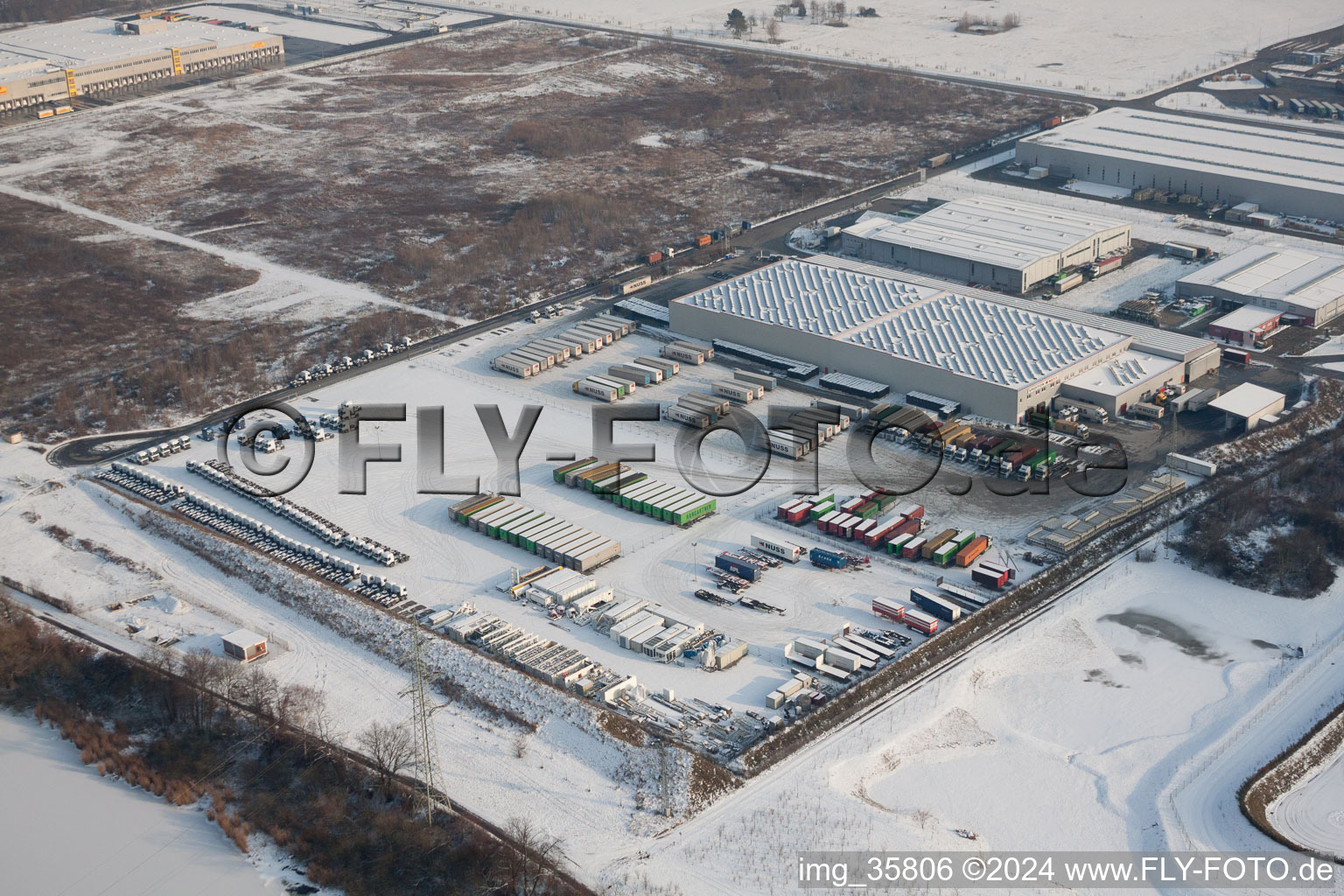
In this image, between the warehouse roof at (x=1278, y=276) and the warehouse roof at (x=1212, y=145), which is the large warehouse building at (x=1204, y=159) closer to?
the warehouse roof at (x=1212, y=145)

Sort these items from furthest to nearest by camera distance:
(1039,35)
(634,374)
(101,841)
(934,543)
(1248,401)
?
(1039,35) → (634,374) → (1248,401) → (934,543) → (101,841)

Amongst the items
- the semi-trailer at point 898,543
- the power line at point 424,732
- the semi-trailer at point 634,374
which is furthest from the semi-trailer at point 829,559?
the semi-trailer at point 634,374

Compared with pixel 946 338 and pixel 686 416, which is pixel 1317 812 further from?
pixel 946 338

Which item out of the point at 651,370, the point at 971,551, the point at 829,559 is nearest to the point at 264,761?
the point at 829,559

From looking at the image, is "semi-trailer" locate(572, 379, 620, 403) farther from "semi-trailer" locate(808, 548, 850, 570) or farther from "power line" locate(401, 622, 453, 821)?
"power line" locate(401, 622, 453, 821)

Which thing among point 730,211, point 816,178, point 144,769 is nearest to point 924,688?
point 144,769

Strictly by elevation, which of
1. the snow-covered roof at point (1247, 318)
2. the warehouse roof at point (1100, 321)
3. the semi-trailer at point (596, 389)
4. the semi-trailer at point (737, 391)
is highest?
the warehouse roof at point (1100, 321)

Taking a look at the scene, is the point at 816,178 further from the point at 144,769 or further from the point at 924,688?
the point at 144,769

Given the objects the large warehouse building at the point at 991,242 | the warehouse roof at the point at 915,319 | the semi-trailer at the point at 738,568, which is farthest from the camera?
the large warehouse building at the point at 991,242
